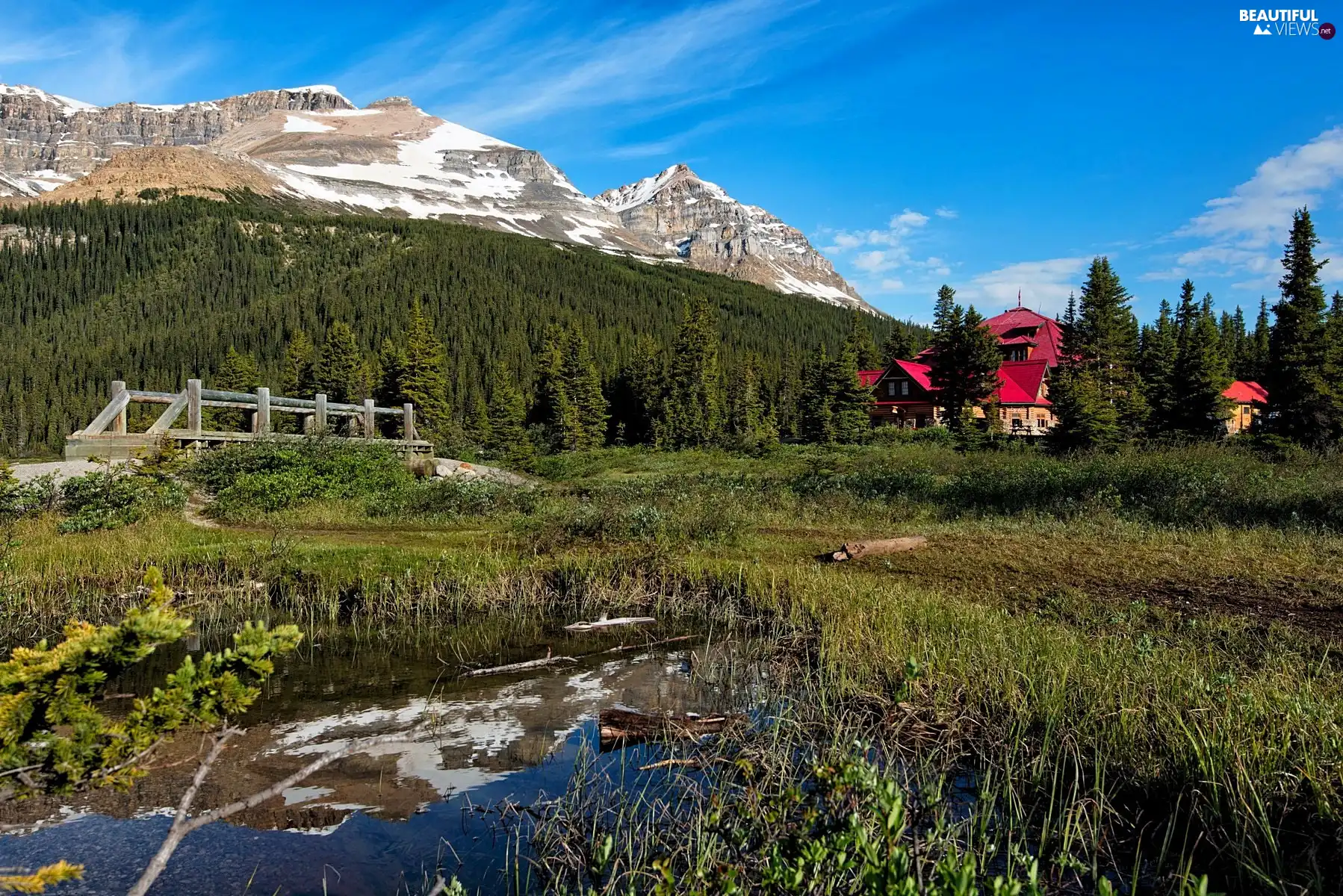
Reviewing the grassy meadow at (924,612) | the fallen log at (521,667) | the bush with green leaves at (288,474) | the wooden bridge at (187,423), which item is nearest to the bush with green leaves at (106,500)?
the grassy meadow at (924,612)

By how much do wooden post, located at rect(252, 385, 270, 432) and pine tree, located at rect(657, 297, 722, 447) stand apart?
37.4 meters

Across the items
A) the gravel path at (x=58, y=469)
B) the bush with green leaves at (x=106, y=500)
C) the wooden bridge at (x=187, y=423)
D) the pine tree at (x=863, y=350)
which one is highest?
the pine tree at (x=863, y=350)

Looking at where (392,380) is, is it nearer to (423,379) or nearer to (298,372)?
(423,379)

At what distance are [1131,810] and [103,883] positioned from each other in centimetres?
608

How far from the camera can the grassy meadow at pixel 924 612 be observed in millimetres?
4164

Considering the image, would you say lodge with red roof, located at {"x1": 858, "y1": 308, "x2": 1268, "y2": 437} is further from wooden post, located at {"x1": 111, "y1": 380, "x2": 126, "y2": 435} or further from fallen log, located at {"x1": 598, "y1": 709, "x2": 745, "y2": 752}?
fallen log, located at {"x1": 598, "y1": 709, "x2": 745, "y2": 752}

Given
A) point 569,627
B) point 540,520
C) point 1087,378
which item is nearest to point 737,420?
point 1087,378

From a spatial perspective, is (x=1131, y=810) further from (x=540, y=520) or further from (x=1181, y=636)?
(x=540, y=520)

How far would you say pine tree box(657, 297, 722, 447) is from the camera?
57656 mm

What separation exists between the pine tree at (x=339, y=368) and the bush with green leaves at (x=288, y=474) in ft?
127

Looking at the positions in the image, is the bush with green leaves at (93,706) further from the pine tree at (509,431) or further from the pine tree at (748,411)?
the pine tree at (748,411)

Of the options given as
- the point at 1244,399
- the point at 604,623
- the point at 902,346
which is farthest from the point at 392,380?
the point at 1244,399

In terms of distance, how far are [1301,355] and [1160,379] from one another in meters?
12.6

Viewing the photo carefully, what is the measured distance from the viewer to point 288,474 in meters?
18.1
